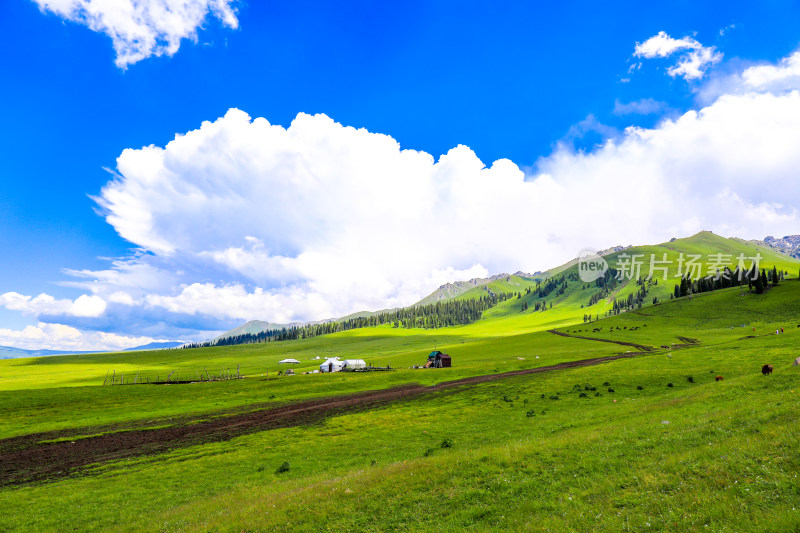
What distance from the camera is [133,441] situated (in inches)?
1476

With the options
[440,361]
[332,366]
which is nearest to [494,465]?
[440,361]

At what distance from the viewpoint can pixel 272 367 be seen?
141875mm

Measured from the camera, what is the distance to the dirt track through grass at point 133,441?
30.3 metres

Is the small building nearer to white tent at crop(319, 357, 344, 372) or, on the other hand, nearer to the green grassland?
white tent at crop(319, 357, 344, 372)

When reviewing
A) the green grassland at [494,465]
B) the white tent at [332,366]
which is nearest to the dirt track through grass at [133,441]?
the green grassland at [494,465]

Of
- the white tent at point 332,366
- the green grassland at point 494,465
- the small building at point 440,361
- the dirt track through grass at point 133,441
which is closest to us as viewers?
the green grassland at point 494,465

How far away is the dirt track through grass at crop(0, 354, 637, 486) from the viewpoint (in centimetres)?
3028

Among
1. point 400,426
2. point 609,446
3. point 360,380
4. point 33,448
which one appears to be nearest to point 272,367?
point 360,380

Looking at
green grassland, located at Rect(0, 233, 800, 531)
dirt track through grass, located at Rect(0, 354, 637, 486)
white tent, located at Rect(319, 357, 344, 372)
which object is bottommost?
white tent, located at Rect(319, 357, 344, 372)

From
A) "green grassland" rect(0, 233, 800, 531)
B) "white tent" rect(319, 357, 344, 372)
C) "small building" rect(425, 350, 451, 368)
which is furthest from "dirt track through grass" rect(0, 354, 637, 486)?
"white tent" rect(319, 357, 344, 372)

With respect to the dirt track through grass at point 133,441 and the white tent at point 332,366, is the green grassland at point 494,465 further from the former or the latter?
the white tent at point 332,366

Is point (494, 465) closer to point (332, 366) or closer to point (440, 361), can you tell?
point (440, 361)

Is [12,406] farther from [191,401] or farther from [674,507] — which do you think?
[674,507]

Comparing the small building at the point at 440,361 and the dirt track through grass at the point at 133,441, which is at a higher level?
the dirt track through grass at the point at 133,441
